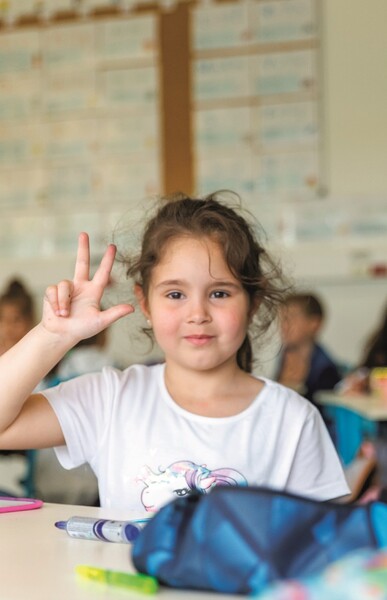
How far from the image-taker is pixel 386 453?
3137mm

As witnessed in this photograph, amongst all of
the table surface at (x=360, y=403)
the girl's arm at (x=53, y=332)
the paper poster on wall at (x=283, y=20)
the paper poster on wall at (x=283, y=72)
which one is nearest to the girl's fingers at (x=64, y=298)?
the girl's arm at (x=53, y=332)

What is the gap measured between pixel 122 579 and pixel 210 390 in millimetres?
719

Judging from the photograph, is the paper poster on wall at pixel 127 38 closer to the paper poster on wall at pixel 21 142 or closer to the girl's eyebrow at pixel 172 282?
the paper poster on wall at pixel 21 142

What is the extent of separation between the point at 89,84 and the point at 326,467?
4347mm

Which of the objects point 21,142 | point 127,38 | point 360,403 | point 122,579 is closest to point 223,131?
point 127,38

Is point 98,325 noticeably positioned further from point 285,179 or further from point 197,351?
point 285,179

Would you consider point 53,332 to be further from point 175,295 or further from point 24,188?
point 24,188

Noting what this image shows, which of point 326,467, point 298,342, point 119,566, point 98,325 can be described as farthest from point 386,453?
point 119,566

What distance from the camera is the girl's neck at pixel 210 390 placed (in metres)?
1.46

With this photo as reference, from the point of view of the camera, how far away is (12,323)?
4023 millimetres

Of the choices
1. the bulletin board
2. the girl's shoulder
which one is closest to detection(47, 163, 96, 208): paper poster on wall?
the bulletin board

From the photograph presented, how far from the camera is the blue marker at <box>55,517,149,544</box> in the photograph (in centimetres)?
97

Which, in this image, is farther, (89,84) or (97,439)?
(89,84)

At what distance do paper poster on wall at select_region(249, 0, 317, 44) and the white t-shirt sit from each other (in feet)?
12.7
